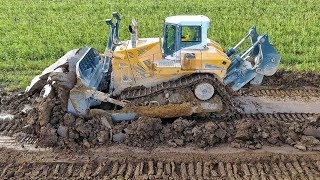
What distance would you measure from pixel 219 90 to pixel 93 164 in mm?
3286

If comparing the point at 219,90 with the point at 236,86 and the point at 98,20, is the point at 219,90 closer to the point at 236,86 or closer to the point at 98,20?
the point at 236,86

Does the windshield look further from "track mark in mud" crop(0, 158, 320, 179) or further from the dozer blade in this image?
"track mark in mud" crop(0, 158, 320, 179)

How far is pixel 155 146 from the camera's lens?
10.6m

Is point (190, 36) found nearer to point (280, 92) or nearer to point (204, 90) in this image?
point (204, 90)

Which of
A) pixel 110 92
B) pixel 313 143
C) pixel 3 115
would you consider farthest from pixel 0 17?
pixel 313 143

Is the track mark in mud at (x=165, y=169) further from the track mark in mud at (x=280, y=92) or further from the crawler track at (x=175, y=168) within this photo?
the track mark in mud at (x=280, y=92)

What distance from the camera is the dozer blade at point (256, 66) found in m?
11.8

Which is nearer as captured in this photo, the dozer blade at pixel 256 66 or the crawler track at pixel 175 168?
the crawler track at pixel 175 168

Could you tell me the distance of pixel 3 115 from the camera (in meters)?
12.2

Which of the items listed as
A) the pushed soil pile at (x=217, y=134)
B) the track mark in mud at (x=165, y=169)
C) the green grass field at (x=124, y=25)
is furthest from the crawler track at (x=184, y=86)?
the green grass field at (x=124, y=25)

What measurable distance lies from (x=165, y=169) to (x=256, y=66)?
3619 mm

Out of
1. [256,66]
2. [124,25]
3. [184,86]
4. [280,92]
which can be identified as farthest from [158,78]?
[124,25]

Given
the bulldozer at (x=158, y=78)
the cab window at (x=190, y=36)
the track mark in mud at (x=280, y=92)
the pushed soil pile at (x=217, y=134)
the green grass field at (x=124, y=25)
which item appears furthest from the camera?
the green grass field at (x=124, y=25)

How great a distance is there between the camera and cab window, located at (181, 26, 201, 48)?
11.3 m
